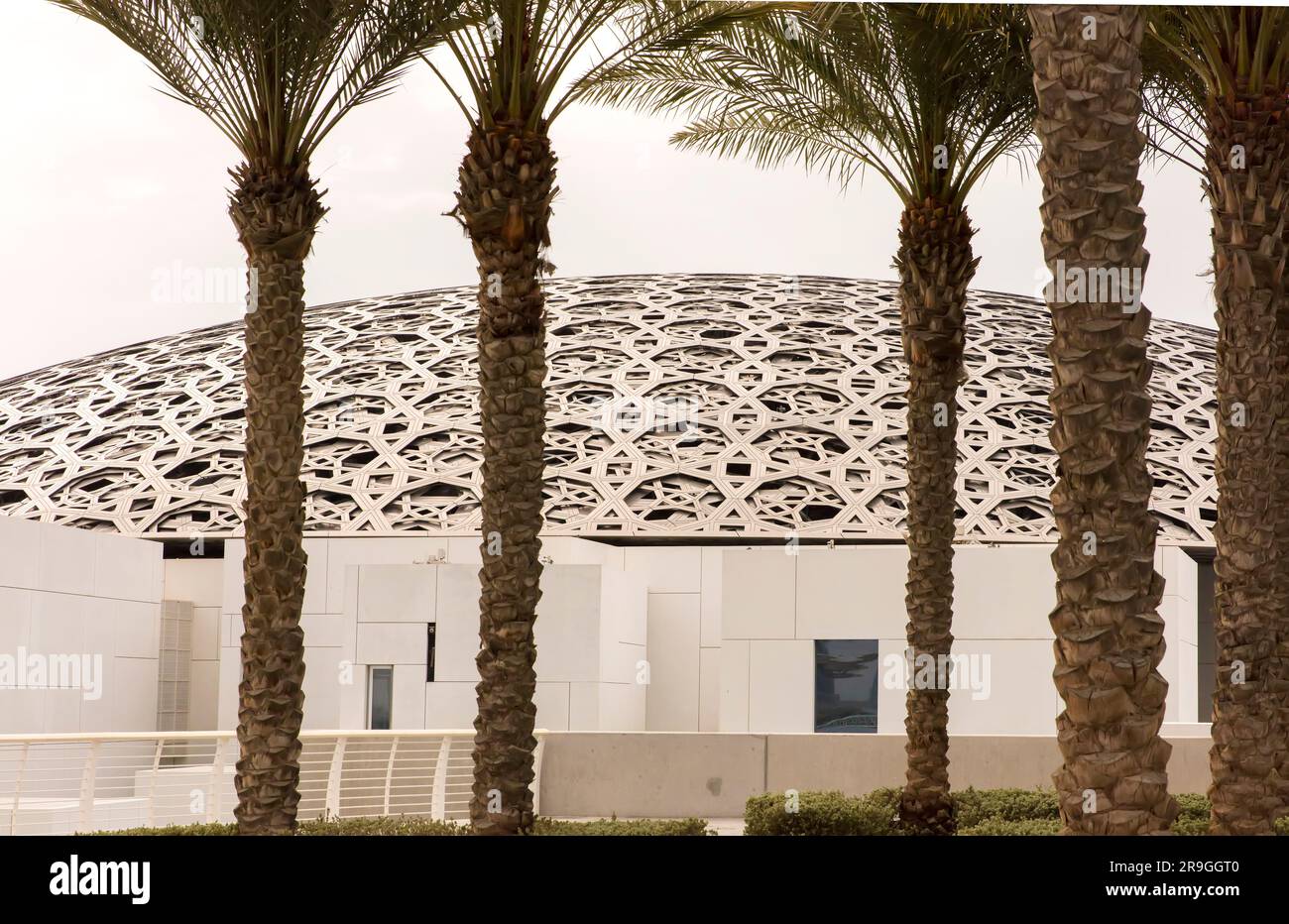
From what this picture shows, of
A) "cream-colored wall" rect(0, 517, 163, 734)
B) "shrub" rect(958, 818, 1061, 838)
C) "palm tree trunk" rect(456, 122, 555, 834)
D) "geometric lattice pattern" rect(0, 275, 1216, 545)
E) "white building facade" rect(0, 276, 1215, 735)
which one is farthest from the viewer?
"geometric lattice pattern" rect(0, 275, 1216, 545)

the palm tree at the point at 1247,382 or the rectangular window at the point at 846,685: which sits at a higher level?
the palm tree at the point at 1247,382

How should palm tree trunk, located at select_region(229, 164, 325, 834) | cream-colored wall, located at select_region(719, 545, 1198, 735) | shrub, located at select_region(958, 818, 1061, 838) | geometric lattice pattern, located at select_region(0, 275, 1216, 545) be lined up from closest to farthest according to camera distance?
1. palm tree trunk, located at select_region(229, 164, 325, 834)
2. shrub, located at select_region(958, 818, 1061, 838)
3. cream-colored wall, located at select_region(719, 545, 1198, 735)
4. geometric lattice pattern, located at select_region(0, 275, 1216, 545)

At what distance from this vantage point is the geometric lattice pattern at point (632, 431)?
26875mm

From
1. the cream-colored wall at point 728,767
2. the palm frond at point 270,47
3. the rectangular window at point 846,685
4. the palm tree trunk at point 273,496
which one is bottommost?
the cream-colored wall at point 728,767

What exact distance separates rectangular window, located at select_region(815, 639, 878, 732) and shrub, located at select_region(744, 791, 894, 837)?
23.4ft

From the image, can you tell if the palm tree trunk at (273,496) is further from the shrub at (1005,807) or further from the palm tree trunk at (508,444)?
the shrub at (1005,807)

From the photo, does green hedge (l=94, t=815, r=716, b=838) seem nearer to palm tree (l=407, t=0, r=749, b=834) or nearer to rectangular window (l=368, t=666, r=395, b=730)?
palm tree (l=407, t=0, r=749, b=834)

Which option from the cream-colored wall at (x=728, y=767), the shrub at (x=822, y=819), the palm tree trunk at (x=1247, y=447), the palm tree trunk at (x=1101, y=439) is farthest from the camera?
the cream-colored wall at (x=728, y=767)

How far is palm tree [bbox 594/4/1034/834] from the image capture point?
11.0 m

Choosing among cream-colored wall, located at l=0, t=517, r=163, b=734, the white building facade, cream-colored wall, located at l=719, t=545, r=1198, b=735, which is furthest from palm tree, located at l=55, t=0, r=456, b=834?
cream-colored wall, located at l=0, t=517, r=163, b=734

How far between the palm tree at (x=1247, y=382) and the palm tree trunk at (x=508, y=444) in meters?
4.48

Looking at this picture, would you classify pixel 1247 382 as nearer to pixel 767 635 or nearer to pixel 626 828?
pixel 626 828

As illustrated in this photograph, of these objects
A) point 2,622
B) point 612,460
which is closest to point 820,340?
point 612,460

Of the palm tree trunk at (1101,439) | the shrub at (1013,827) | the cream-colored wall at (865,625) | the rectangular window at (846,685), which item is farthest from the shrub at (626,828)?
the cream-colored wall at (865,625)
